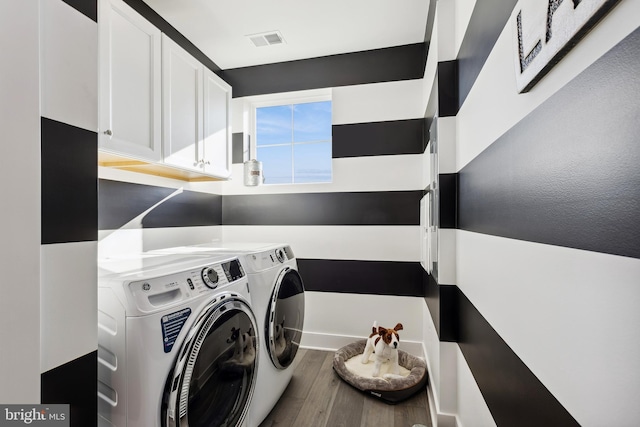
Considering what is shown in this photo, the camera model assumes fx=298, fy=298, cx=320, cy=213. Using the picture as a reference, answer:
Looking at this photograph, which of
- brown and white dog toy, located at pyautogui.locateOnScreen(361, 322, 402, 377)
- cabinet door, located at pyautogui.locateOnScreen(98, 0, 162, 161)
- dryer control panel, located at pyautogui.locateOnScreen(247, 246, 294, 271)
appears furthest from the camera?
brown and white dog toy, located at pyautogui.locateOnScreen(361, 322, 402, 377)

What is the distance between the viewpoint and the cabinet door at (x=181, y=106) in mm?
1830

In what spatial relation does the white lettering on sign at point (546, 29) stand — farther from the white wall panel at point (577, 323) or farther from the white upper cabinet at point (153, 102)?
the white upper cabinet at point (153, 102)

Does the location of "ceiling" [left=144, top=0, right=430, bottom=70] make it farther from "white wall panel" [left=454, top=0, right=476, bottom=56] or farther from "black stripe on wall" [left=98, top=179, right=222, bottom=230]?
"black stripe on wall" [left=98, top=179, right=222, bottom=230]

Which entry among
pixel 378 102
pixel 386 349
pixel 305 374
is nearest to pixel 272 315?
pixel 305 374

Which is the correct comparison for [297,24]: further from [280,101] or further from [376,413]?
[376,413]

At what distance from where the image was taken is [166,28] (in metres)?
2.21

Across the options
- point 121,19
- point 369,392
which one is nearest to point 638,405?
point 369,392

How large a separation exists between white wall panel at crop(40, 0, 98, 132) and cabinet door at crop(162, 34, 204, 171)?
1112mm

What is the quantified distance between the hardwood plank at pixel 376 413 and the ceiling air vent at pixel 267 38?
2.71 meters

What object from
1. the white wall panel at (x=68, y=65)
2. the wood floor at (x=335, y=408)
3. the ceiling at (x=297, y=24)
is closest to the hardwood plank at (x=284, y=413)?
the wood floor at (x=335, y=408)

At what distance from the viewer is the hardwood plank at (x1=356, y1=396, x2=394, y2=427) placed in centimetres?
172

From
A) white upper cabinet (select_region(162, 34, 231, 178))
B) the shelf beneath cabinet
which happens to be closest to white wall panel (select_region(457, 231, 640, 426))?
the shelf beneath cabinet

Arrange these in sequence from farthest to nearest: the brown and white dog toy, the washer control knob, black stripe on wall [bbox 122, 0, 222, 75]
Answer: the brown and white dog toy → black stripe on wall [bbox 122, 0, 222, 75] → the washer control knob

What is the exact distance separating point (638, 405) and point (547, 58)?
57cm
